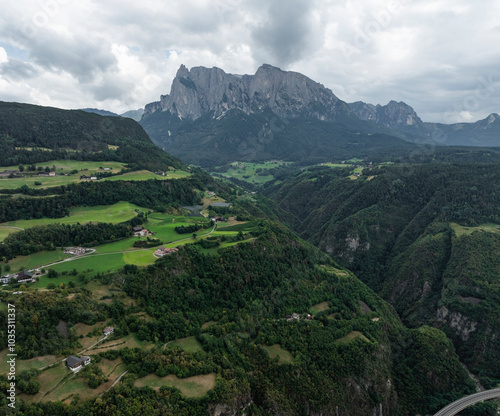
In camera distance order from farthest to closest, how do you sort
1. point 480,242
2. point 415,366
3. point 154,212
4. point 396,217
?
point 396,217, point 480,242, point 154,212, point 415,366

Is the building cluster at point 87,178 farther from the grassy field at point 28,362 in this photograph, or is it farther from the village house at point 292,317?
the village house at point 292,317

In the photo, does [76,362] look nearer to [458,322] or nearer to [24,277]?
[24,277]

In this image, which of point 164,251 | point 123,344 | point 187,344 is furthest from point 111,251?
point 187,344

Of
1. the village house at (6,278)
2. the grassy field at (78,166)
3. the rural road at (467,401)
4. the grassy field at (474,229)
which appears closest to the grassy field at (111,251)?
the village house at (6,278)

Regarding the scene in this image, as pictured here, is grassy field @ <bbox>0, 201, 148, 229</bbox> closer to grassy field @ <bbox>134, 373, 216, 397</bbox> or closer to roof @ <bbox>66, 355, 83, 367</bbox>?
roof @ <bbox>66, 355, 83, 367</bbox>

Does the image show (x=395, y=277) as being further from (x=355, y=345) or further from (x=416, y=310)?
(x=355, y=345)

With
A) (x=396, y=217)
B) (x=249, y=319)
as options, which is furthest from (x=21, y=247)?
(x=396, y=217)
